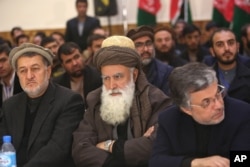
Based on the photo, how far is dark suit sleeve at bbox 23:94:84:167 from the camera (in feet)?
11.9

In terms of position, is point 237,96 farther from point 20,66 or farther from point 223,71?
point 20,66

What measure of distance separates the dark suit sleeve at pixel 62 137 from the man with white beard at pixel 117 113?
0.09m

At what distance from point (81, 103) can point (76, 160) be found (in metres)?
0.45

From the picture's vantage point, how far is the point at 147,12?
10.4 m

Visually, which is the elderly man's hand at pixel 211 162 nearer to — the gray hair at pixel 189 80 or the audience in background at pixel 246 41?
the gray hair at pixel 189 80

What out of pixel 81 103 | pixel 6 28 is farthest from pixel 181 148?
pixel 6 28

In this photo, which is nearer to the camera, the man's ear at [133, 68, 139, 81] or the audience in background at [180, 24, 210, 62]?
the man's ear at [133, 68, 139, 81]

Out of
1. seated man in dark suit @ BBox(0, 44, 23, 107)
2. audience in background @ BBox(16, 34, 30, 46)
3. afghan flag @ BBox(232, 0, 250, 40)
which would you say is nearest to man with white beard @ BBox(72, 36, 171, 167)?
seated man in dark suit @ BBox(0, 44, 23, 107)

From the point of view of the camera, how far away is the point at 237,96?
4613 mm

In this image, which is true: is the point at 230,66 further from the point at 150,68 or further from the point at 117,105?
the point at 117,105

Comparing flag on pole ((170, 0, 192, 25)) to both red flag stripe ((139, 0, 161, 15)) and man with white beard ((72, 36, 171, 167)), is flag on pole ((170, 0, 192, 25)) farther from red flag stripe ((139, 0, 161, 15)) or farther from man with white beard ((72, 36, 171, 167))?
man with white beard ((72, 36, 171, 167))

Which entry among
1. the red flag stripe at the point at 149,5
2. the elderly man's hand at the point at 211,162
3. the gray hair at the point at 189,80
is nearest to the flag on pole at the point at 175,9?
the red flag stripe at the point at 149,5

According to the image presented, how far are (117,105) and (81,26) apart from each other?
19.8 feet

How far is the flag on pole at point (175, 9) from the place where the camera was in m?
10.4
